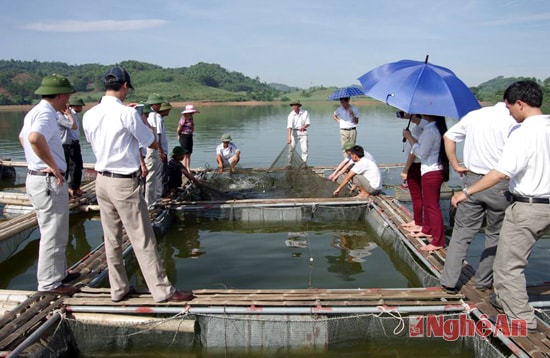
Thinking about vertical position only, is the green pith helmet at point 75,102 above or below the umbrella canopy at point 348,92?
below

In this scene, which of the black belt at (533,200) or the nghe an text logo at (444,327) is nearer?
the black belt at (533,200)

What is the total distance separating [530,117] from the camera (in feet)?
9.27

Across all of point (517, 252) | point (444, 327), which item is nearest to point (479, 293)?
point (444, 327)

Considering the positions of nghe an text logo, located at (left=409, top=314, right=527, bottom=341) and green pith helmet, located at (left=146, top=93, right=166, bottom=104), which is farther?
green pith helmet, located at (left=146, top=93, right=166, bottom=104)

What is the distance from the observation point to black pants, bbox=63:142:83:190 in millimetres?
6773

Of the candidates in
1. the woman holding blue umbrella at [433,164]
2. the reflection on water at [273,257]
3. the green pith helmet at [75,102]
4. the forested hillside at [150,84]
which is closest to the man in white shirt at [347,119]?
the reflection on water at [273,257]

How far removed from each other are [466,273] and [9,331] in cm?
412

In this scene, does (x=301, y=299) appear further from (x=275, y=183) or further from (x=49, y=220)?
(x=275, y=183)

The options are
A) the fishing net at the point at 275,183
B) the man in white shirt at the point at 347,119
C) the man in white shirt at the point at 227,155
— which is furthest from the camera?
the man in white shirt at the point at 227,155

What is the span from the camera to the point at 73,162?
6922mm

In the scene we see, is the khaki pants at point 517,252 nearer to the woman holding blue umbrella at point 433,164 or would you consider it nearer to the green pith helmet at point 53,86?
the woman holding blue umbrella at point 433,164

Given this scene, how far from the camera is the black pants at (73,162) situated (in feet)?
22.2

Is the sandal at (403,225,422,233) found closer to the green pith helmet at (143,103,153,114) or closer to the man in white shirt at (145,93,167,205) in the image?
the man in white shirt at (145,93,167,205)

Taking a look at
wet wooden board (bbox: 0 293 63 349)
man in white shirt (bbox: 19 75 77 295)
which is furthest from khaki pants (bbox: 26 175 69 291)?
wet wooden board (bbox: 0 293 63 349)
